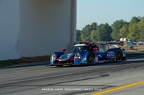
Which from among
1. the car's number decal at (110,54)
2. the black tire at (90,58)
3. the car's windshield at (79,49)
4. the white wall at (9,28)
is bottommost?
the black tire at (90,58)

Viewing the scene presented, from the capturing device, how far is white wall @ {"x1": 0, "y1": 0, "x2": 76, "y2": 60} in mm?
28656

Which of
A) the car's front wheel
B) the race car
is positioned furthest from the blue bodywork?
the car's front wheel

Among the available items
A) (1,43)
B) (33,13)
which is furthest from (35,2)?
(1,43)

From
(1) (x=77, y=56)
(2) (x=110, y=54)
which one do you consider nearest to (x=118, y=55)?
(2) (x=110, y=54)

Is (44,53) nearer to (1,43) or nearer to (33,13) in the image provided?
(33,13)

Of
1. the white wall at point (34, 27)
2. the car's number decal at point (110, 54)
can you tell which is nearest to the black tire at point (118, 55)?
the car's number decal at point (110, 54)

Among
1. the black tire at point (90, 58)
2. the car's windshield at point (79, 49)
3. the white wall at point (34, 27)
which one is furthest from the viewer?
the white wall at point (34, 27)

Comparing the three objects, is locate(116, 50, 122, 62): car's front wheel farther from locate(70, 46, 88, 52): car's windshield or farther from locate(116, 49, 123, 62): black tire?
locate(70, 46, 88, 52): car's windshield

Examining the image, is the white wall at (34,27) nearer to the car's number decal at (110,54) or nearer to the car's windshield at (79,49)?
the car's windshield at (79,49)

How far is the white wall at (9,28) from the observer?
28.2 meters

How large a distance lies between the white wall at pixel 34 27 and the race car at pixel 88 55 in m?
9.12

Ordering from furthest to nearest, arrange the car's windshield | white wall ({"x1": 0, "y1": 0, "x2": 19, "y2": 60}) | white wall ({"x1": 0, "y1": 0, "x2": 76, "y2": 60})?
white wall ({"x1": 0, "y1": 0, "x2": 76, "y2": 60}) → white wall ({"x1": 0, "y1": 0, "x2": 19, "y2": 60}) → the car's windshield

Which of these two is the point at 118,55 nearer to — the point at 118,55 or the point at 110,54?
the point at 118,55

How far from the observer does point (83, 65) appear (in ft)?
66.9
